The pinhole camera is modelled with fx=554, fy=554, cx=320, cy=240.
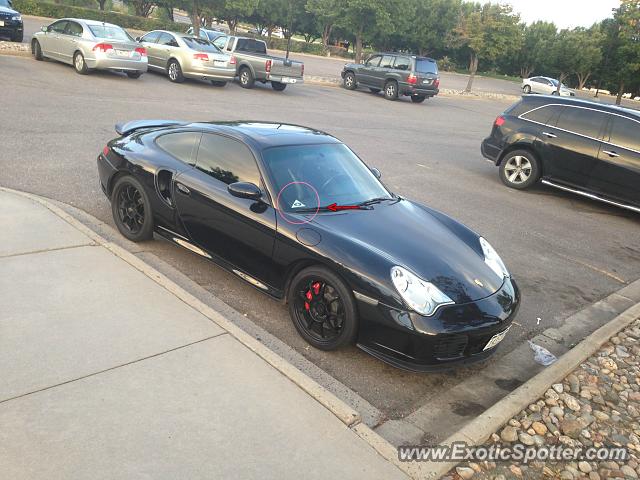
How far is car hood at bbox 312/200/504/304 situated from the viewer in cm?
403

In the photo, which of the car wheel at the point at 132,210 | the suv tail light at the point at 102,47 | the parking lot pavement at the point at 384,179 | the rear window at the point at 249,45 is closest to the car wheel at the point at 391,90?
the parking lot pavement at the point at 384,179

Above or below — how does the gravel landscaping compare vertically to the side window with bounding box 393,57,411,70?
below

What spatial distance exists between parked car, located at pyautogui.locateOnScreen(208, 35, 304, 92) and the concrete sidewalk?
52.3ft

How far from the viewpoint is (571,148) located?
9711mm

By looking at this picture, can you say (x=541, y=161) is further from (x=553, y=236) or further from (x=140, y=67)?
(x=140, y=67)

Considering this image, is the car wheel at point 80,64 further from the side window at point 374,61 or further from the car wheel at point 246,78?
the side window at point 374,61

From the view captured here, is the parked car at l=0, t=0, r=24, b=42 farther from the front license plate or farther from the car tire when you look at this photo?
the front license plate

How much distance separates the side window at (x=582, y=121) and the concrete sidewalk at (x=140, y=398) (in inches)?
321

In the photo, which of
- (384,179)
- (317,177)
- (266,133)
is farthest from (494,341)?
(384,179)

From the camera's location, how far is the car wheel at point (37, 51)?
16.9 m

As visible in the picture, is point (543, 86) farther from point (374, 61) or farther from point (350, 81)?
point (350, 81)

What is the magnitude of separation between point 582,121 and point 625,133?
756 mm

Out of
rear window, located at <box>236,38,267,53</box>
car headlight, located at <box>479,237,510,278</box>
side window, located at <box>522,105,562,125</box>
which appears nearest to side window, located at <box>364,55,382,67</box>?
rear window, located at <box>236,38,267,53</box>

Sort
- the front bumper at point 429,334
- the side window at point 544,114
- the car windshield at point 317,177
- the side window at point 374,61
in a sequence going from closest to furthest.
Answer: the front bumper at point 429,334
the car windshield at point 317,177
the side window at point 544,114
the side window at point 374,61
